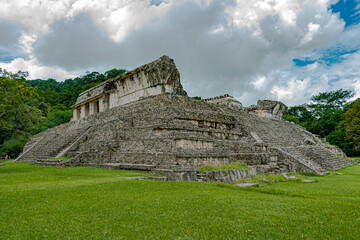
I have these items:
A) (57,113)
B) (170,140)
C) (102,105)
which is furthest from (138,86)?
(57,113)

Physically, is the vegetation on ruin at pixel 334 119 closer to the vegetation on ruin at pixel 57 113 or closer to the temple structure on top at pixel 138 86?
the vegetation on ruin at pixel 57 113

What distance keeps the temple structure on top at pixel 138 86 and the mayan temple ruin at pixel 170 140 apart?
0.06m

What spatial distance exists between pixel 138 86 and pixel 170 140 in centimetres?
904

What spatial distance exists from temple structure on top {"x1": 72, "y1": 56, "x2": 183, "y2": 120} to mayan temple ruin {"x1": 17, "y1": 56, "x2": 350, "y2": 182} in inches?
2.5

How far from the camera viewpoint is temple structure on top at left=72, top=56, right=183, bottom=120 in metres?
16.0

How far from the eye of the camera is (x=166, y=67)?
628 inches

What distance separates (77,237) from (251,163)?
1002 cm

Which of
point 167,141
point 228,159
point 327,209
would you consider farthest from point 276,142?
point 327,209

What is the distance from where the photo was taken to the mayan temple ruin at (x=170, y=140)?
375 inches

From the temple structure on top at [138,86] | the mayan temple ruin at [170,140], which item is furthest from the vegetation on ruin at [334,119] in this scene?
the temple structure on top at [138,86]

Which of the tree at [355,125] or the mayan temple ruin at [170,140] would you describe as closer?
the mayan temple ruin at [170,140]

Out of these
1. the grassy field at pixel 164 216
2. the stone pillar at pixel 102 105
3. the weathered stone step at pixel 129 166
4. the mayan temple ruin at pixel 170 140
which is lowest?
the grassy field at pixel 164 216

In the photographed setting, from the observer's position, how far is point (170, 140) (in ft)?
32.6

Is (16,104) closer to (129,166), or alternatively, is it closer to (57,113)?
(129,166)
